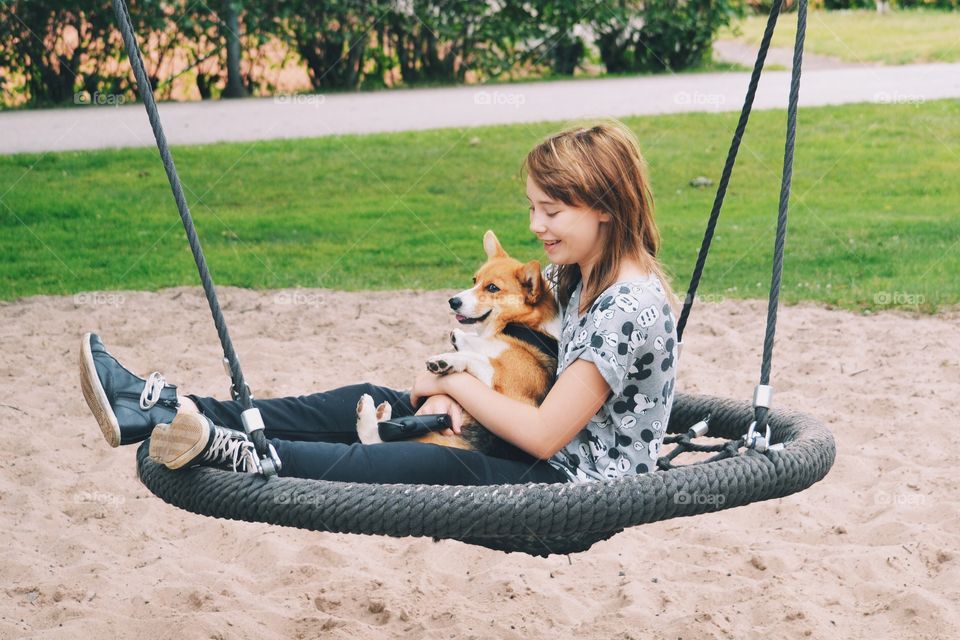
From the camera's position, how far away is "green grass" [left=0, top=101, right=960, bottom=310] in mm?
7609

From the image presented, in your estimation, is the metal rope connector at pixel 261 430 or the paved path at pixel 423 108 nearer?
the metal rope connector at pixel 261 430

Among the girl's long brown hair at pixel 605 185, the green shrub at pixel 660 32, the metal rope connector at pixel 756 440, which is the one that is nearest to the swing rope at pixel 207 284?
the girl's long brown hair at pixel 605 185

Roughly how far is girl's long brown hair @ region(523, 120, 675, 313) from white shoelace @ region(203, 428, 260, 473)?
2.96 feet

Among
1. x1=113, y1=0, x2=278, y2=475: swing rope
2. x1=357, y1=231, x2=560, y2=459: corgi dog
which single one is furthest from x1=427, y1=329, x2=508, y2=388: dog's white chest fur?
x1=113, y1=0, x2=278, y2=475: swing rope

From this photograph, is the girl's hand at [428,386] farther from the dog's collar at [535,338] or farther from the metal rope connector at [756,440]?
the metal rope connector at [756,440]

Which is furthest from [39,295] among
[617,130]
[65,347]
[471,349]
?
[617,130]

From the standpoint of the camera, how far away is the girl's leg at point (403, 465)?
9.02ft

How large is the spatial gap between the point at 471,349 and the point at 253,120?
9.01 m

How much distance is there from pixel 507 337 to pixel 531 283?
163 millimetres

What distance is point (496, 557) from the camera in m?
4.04

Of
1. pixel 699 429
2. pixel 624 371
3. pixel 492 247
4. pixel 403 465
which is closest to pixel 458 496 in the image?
pixel 403 465

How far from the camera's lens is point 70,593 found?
3688 millimetres

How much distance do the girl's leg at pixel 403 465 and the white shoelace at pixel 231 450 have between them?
3.7 inches

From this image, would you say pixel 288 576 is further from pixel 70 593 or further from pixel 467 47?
pixel 467 47
